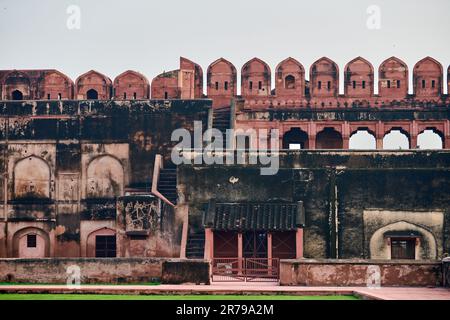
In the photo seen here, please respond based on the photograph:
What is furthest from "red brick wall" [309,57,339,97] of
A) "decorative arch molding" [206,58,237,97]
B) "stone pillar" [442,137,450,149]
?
"stone pillar" [442,137,450,149]

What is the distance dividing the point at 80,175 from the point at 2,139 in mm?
2849

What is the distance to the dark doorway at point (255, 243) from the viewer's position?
26.4 meters

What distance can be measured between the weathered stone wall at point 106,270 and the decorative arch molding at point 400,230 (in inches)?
278

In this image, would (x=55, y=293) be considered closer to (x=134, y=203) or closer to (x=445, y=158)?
(x=134, y=203)

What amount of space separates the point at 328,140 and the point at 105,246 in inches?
323

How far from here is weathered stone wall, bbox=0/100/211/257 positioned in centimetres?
2988

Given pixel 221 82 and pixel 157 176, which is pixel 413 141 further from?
pixel 157 176

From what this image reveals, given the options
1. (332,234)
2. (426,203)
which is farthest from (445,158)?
(332,234)

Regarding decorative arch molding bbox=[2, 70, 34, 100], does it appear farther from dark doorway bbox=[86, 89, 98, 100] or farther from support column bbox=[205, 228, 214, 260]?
support column bbox=[205, 228, 214, 260]

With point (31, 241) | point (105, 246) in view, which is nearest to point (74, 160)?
point (31, 241)

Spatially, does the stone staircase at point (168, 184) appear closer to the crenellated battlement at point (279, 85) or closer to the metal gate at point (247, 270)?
the crenellated battlement at point (279, 85)

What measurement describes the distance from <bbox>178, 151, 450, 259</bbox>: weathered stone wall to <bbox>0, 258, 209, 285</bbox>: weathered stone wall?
572 centimetres

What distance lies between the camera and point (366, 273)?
20.8 metres

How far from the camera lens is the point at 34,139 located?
30672 millimetres
